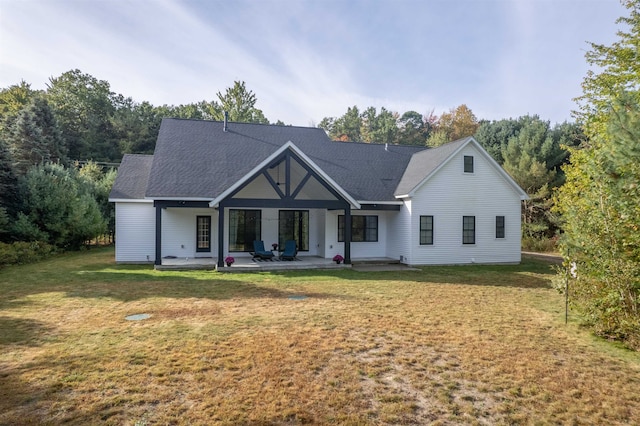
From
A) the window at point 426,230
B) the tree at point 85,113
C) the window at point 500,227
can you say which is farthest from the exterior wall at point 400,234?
the tree at point 85,113

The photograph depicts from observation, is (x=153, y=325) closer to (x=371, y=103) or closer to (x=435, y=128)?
(x=435, y=128)

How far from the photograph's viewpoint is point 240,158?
60.5ft

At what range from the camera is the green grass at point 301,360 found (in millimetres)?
4219

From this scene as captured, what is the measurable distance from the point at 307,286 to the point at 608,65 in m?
16.8

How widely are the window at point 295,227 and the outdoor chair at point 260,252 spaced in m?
1.52

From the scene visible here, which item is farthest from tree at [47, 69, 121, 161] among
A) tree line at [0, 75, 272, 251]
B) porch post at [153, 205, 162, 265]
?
porch post at [153, 205, 162, 265]

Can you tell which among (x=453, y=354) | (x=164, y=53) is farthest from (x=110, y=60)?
(x=453, y=354)

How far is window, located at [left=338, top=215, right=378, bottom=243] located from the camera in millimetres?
18359

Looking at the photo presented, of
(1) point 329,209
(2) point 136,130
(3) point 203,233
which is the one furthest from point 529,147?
(2) point 136,130

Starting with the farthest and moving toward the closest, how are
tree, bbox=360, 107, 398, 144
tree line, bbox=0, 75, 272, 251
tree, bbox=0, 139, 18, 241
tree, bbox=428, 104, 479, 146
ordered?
tree, bbox=360, 107, 398, 144, tree, bbox=428, 104, 479, 146, tree line, bbox=0, 75, 272, 251, tree, bbox=0, 139, 18, 241

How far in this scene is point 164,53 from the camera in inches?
608

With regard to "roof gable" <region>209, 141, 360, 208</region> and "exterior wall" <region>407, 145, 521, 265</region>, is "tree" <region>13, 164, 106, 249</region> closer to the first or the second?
"roof gable" <region>209, 141, 360, 208</region>

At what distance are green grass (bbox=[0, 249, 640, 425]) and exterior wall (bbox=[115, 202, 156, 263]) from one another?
5943 millimetres

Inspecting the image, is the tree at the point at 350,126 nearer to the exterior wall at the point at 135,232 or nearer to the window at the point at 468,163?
the window at the point at 468,163
